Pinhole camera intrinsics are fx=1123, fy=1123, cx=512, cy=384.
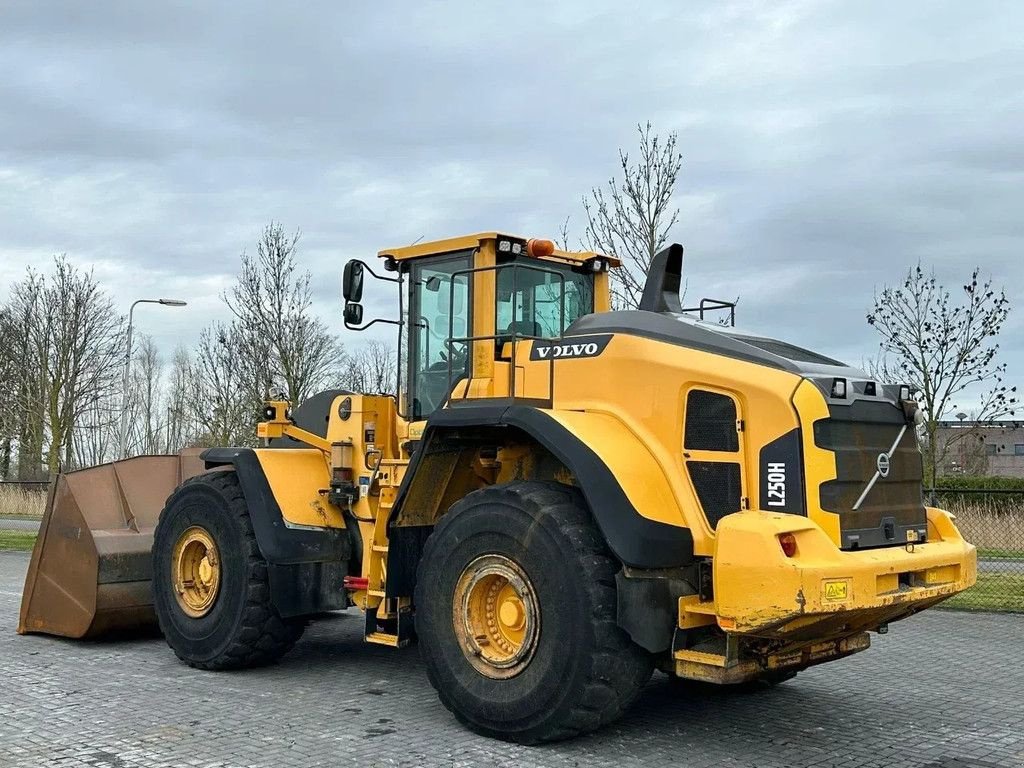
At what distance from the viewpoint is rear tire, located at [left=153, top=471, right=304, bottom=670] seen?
780 cm

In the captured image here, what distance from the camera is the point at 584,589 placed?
227 inches

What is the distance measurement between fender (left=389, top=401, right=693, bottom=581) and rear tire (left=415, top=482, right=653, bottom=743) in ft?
0.66

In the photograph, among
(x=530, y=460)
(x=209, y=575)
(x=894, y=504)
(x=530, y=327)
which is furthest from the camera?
(x=209, y=575)

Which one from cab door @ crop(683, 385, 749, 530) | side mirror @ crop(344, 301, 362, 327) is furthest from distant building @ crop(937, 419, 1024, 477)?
cab door @ crop(683, 385, 749, 530)

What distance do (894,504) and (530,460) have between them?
2.13 m

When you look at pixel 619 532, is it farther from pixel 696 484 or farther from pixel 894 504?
pixel 894 504

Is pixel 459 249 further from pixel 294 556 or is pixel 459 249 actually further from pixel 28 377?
pixel 28 377

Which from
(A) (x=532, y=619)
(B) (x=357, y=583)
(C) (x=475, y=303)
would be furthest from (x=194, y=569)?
(A) (x=532, y=619)

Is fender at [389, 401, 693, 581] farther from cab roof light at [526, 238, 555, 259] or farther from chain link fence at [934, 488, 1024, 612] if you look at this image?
chain link fence at [934, 488, 1024, 612]

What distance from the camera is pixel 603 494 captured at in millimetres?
5855

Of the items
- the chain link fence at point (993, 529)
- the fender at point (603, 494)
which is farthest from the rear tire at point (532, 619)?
the chain link fence at point (993, 529)

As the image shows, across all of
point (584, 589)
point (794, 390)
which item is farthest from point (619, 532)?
point (794, 390)

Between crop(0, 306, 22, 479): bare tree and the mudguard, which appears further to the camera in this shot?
crop(0, 306, 22, 479): bare tree

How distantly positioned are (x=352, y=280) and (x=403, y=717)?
294 cm
